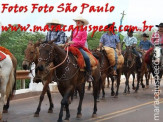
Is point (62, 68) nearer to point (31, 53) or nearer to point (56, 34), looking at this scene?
point (31, 53)

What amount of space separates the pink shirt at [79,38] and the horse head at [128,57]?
6.95 meters

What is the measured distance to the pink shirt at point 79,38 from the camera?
9.59 meters

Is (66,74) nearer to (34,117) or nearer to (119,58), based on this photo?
(34,117)

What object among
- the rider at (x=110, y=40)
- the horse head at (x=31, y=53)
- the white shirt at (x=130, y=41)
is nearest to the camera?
the horse head at (x=31, y=53)

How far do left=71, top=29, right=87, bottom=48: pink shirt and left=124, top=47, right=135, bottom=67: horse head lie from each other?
695 cm

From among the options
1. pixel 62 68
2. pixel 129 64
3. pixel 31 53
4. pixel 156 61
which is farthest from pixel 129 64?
pixel 31 53

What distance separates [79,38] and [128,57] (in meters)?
7.14

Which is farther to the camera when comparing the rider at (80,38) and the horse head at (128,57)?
the horse head at (128,57)

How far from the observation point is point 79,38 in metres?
9.65

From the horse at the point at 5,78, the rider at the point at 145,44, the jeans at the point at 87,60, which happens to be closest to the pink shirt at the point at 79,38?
the jeans at the point at 87,60

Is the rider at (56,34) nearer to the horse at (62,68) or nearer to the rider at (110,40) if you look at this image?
the horse at (62,68)

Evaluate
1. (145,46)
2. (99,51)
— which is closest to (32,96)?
(99,51)

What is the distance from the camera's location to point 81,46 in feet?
32.2

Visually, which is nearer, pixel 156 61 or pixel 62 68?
pixel 62 68
